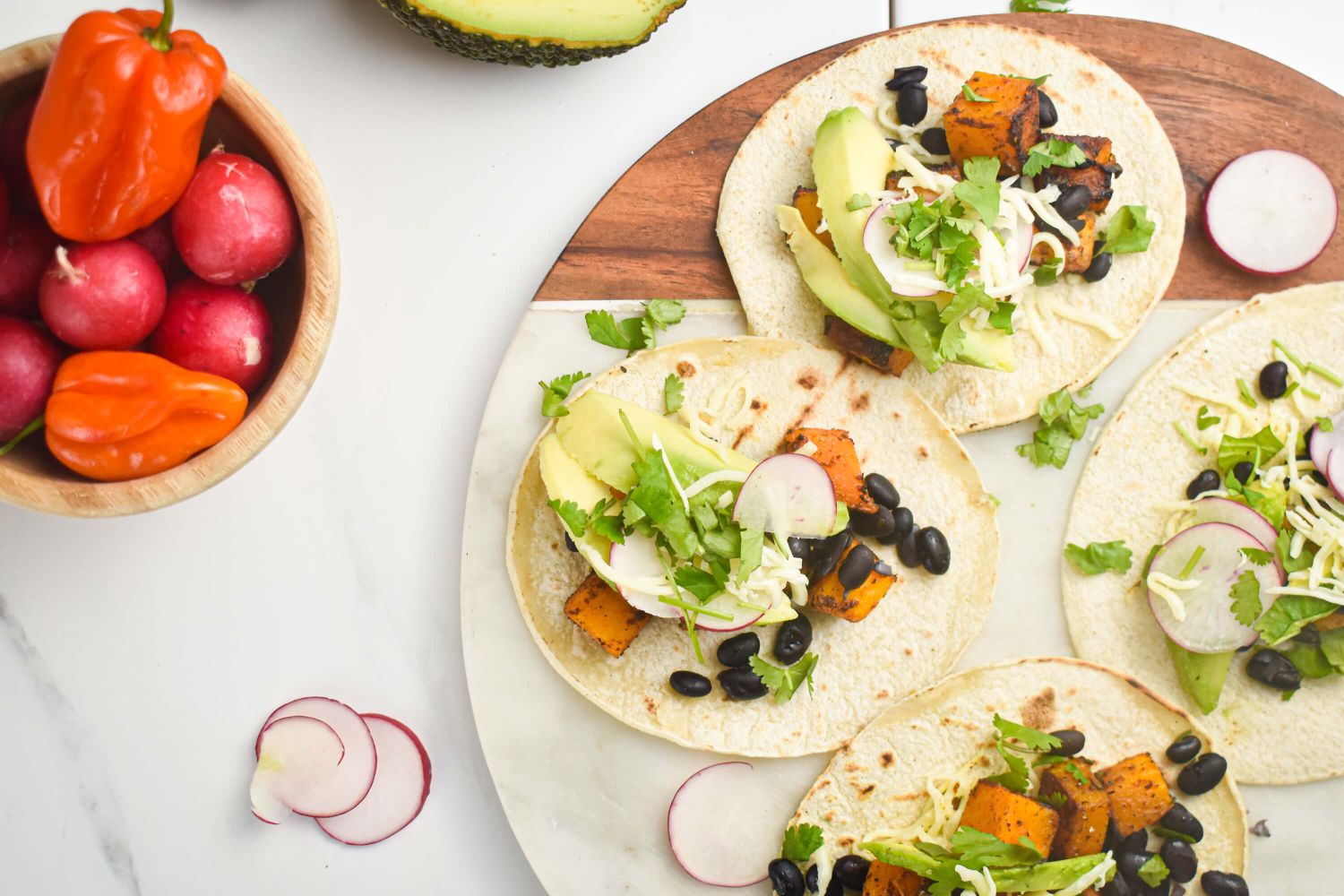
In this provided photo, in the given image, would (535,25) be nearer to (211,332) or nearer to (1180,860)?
(211,332)

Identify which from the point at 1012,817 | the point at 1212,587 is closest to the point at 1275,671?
the point at 1212,587

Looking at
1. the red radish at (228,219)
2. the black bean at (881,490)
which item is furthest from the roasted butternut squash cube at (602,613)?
the red radish at (228,219)

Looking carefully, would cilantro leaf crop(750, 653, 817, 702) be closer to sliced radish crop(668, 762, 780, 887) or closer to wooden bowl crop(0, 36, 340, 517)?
sliced radish crop(668, 762, 780, 887)

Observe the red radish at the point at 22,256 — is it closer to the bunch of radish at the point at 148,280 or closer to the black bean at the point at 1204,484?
the bunch of radish at the point at 148,280

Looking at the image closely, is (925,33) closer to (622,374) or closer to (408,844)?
(622,374)

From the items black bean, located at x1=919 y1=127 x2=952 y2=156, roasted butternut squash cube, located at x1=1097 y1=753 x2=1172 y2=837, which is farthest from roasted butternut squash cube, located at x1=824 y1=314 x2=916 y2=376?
roasted butternut squash cube, located at x1=1097 y1=753 x2=1172 y2=837
